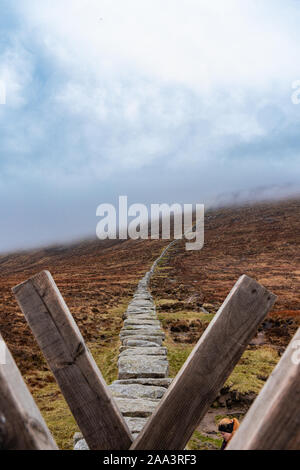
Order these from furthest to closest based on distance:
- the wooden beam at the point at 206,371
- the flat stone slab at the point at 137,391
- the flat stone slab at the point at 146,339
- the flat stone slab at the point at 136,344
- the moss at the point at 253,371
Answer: the flat stone slab at the point at 146,339, the flat stone slab at the point at 136,344, the moss at the point at 253,371, the flat stone slab at the point at 137,391, the wooden beam at the point at 206,371

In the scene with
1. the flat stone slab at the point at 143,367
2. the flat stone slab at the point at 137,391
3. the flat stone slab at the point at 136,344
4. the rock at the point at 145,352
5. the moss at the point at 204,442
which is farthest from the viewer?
the flat stone slab at the point at 136,344

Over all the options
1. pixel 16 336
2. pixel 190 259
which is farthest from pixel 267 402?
pixel 190 259

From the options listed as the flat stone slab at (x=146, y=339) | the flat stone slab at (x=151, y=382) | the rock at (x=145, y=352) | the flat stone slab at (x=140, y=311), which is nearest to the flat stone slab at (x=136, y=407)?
the flat stone slab at (x=151, y=382)

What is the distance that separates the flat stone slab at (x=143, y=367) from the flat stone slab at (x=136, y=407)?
1000 millimetres

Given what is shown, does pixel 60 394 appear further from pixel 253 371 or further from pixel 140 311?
pixel 140 311

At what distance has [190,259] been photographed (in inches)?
1722

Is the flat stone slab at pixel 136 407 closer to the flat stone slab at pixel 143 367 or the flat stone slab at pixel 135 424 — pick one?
the flat stone slab at pixel 135 424

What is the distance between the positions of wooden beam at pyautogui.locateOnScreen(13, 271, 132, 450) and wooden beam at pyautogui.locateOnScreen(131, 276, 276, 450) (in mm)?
119

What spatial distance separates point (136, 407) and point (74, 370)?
10.8ft

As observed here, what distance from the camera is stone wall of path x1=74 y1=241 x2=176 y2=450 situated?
3811 mm

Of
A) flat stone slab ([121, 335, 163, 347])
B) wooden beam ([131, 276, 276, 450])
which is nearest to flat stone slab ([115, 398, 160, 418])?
flat stone slab ([121, 335, 163, 347])

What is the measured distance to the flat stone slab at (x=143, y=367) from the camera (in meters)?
5.21

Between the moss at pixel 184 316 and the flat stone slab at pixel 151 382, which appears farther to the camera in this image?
the moss at pixel 184 316

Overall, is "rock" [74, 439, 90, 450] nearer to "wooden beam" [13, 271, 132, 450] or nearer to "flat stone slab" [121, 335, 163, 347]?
"wooden beam" [13, 271, 132, 450]
